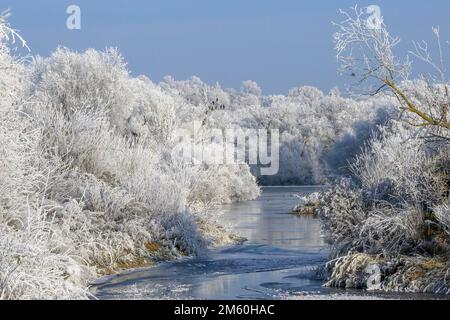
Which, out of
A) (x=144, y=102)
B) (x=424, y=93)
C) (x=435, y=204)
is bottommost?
(x=435, y=204)

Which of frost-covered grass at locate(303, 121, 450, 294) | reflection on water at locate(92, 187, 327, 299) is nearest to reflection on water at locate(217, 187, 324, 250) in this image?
reflection on water at locate(92, 187, 327, 299)

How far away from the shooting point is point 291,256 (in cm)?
2350

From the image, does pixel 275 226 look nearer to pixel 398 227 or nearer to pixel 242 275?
pixel 242 275

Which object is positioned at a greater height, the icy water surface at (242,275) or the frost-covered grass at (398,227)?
the frost-covered grass at (398,227)

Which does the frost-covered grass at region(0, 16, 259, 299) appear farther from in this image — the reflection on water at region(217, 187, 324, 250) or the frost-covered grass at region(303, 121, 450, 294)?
the frost-covered grass at region(303, 121, 450, 294)

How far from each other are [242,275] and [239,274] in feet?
0.70

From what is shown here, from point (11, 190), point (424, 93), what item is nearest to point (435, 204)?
point (424, 93)

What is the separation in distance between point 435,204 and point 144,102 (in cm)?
4028

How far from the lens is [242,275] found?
19453mm

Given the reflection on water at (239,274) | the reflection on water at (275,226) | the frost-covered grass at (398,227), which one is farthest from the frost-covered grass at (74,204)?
the frost-covered grass at (398,227)

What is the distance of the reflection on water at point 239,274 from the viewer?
16484 millimetres

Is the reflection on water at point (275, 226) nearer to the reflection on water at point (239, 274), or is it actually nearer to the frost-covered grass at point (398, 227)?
the reflection on water at point (239, 274)

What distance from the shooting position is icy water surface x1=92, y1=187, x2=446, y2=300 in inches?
639
